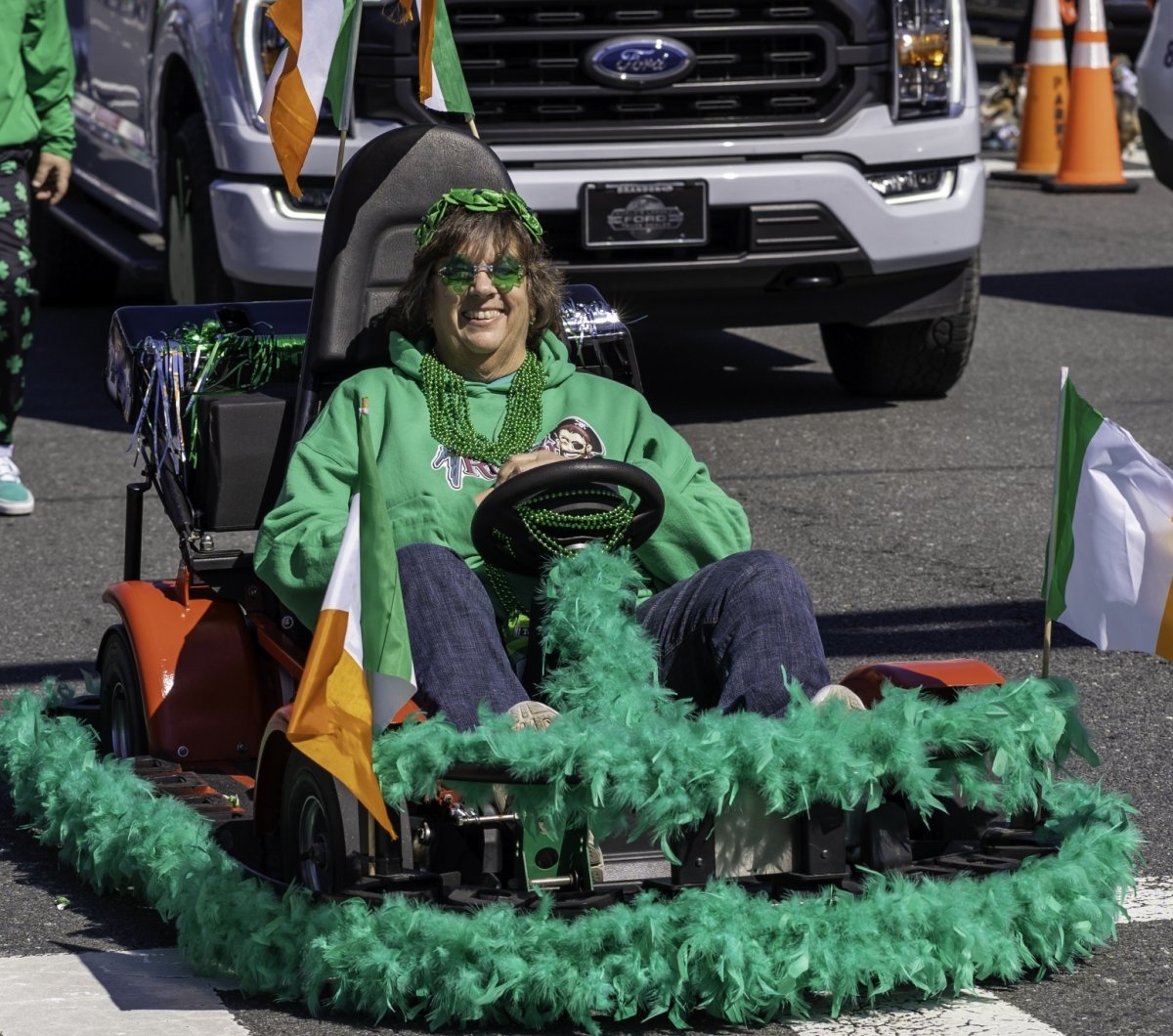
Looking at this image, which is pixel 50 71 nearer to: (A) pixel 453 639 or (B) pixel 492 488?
(B) pixel 492 488

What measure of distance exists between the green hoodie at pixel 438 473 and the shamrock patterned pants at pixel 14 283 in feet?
9.88

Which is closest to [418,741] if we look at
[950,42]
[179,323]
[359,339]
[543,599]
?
[543,599]

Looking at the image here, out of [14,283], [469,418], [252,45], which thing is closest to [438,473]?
[469,418]

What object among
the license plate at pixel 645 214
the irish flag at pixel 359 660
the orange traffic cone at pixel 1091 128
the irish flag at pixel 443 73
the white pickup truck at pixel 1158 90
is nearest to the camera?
the irish flag at pixel 359 660

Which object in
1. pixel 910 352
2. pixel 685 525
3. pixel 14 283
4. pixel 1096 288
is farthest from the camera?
pixel 1096 288

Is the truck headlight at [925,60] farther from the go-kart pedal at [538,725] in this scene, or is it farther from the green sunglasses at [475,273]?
the go-kart pedal at [538,725]

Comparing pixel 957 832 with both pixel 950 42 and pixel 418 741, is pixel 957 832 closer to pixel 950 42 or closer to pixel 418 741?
pixel 418 741

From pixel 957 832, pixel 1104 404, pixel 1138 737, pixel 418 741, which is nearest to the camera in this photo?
pixel 418 741

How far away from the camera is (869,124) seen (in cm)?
835

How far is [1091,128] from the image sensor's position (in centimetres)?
1573

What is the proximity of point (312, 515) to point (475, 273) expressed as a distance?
0.64m

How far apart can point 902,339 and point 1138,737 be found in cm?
404

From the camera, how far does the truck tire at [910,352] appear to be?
9.02 metres

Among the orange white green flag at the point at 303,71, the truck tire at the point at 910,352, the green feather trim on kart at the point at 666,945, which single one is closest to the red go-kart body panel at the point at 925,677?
the green feather trim on kart at the point at 666,945
